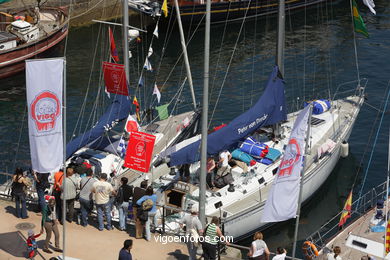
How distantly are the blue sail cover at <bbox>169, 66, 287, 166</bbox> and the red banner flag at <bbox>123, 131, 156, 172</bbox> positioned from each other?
1.33 m

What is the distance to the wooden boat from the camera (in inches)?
1641

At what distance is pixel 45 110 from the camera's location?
667 inches

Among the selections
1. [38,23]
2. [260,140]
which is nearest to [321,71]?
[260,140]

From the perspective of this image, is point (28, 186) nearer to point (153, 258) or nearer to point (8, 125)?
point (153, 258)

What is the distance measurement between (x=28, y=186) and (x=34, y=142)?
4.29 meters

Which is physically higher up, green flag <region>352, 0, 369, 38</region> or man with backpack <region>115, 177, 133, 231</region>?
green flag <region>352, 0, 369, 38</region>

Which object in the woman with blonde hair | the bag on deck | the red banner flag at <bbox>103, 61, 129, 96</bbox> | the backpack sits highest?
the red banner flag at <bbox>103, 61, 129, 96</bbox>

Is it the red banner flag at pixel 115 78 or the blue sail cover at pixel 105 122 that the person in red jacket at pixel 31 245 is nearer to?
the blue sail cover at pixel 105 122

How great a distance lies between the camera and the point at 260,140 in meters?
27.2

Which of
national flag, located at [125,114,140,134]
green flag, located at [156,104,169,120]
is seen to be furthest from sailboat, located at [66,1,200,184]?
green flag, located at [156,104,169,120]

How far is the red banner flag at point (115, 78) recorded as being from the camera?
2550cm

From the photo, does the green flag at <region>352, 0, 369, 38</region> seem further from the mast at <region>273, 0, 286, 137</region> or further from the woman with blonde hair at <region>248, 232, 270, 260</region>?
the woman with blonde hair at <region>248, 232, 270, 260</region>

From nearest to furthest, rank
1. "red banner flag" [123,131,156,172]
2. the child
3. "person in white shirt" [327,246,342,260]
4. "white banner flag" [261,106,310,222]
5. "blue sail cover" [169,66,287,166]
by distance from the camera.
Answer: "white banner flag" [261,106,310,222] → the child → "person in white shirt" [327,246,342,260] → "red banner flag" [123,131,156,172] → "blue sail cover" [169,66,287,166]

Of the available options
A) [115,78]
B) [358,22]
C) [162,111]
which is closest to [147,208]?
[115,78]
